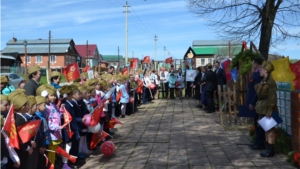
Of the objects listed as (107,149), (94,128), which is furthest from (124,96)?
(107,149)

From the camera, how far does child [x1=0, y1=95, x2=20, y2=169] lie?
13.8 ft

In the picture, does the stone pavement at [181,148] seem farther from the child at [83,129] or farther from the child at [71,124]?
the child at [71,124]

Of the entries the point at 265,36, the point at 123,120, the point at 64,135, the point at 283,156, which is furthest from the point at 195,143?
the point at 265,36

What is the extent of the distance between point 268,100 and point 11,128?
492 centimetres

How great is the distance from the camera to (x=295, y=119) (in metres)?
Answer: 7.11

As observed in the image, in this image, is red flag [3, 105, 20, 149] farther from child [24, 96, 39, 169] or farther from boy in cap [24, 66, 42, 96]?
boy in cap [24, 66, 42, 96]

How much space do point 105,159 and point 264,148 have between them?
11.4ft

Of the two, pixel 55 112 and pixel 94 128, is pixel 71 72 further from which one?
pixel 55 112

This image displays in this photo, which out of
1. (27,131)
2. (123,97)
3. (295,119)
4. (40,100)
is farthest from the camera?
(123,97)

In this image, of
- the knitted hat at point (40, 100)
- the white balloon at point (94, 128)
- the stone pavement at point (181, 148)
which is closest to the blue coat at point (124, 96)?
the stone pavement at point (181, 148)

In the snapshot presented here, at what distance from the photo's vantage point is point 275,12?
13.0m

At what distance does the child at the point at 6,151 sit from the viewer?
13.8 ft

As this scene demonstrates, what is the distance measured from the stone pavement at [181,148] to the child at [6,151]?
2412 millimetres

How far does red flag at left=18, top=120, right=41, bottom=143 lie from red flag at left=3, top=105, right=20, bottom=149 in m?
0.18
